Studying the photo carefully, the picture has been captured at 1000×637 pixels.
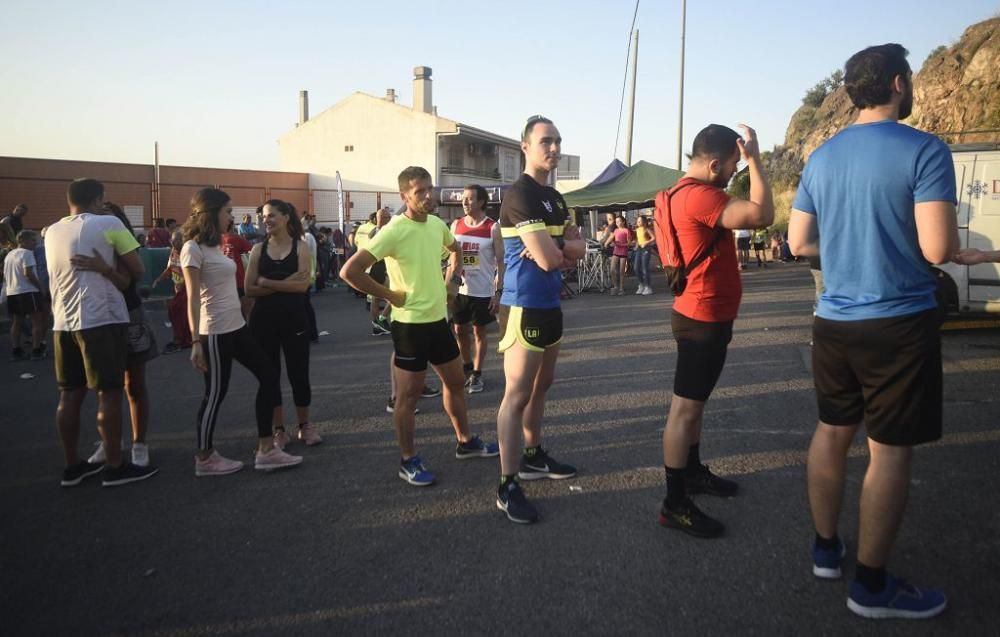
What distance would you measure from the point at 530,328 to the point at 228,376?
7.05ft

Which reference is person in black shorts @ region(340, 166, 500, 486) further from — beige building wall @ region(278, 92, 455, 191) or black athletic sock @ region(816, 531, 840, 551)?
beige building wall @ region(278, 92, 455, 191)

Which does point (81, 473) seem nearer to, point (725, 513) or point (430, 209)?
point (430, 209)

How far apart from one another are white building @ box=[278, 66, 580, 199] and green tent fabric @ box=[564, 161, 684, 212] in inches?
767

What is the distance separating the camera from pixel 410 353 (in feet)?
13.5

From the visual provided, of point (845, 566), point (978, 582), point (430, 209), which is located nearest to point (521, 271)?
point (430, 209)

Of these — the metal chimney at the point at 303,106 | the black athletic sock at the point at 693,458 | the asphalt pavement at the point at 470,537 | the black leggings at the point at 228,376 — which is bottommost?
the asphalt pavement at the point at 470,537

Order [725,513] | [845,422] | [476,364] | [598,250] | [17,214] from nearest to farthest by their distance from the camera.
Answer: [845,422] → [725,513] → [476,364] → [17,214] → [598,250]

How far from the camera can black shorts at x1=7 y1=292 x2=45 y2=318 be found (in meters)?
8.67

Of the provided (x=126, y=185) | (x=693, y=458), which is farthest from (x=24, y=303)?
(x=126, y=185)

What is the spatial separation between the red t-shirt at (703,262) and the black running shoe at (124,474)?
353cm

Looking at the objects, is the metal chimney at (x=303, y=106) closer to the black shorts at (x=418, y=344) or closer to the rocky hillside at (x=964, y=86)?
the rocky hillside at (x=964, y=86)

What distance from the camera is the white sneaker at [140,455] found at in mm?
4566

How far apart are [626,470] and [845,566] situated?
58.2 inches

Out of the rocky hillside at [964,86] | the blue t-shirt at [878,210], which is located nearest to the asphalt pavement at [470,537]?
the blue t-shirt at [878,210]
